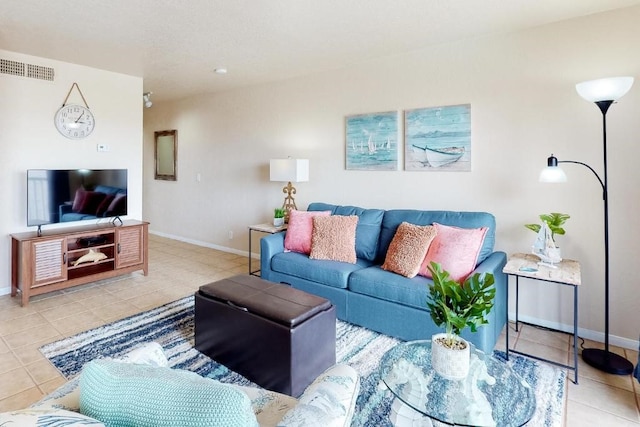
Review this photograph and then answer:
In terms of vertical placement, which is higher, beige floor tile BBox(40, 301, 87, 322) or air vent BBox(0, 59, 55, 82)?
air vent BBox(0, 59, 55, 82)

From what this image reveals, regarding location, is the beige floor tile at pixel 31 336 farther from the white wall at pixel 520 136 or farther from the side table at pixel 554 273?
the side table at pixel 554 273

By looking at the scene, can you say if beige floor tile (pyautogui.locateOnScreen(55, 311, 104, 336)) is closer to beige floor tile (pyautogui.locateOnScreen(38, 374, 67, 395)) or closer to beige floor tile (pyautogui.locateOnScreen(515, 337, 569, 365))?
beige floor tile (pyautogui.locateOnScreen(38, 374, 67, 395))

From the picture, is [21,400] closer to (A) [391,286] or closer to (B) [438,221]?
(A) [391,286]

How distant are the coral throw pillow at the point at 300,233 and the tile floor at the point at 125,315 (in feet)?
3.95

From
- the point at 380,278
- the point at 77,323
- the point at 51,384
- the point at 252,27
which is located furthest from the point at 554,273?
the point at 77,323

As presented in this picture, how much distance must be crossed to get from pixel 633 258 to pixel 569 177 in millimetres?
716

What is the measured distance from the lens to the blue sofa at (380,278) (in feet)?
8.56

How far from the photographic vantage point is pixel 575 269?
95.8 inches

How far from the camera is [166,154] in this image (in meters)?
6.41

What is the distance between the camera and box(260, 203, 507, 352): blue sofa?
2609 millimetres

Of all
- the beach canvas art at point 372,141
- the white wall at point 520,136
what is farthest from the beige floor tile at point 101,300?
the beach canvas art at point 372,141

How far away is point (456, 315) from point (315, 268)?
69.4 inches

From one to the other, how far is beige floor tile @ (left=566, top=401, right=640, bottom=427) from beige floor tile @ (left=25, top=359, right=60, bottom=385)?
2986 millimetres

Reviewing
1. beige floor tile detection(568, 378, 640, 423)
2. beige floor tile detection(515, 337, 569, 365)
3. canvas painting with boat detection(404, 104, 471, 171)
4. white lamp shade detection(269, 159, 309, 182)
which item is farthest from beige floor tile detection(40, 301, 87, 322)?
beige floor tile detection(568, 378, 640, 423)
